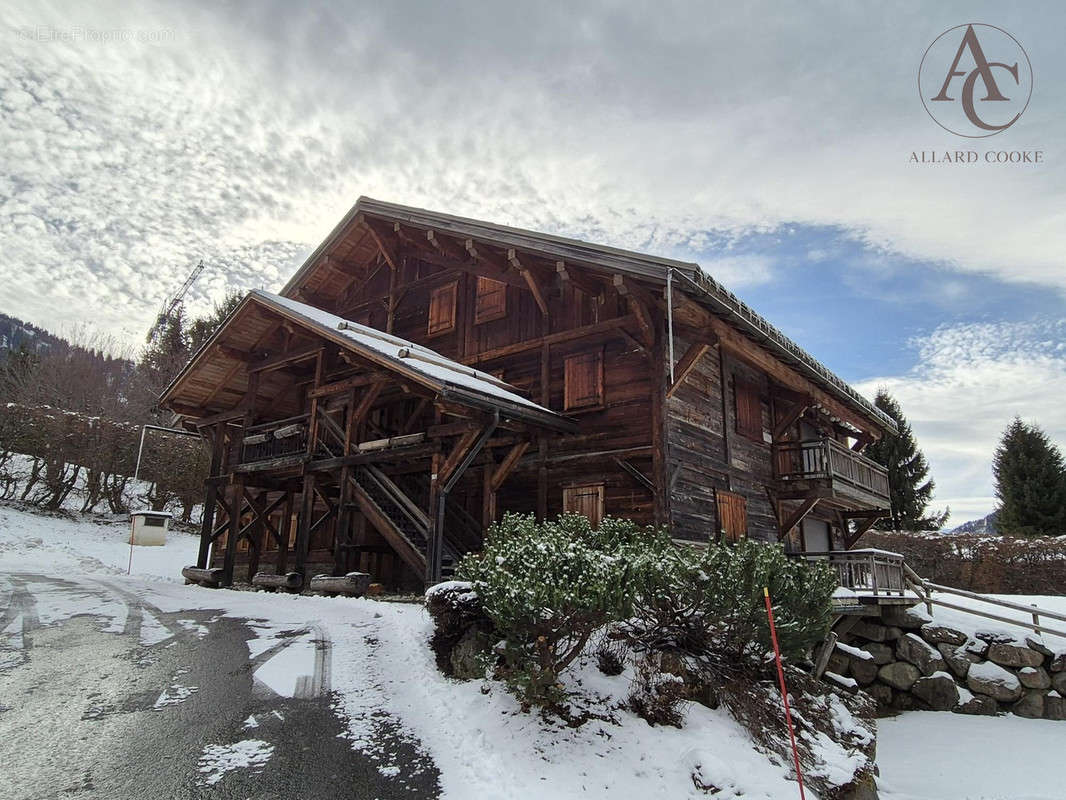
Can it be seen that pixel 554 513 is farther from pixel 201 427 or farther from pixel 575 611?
pixel 201 427

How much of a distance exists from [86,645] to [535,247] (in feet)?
34.8

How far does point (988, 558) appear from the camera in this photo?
22.6 meters

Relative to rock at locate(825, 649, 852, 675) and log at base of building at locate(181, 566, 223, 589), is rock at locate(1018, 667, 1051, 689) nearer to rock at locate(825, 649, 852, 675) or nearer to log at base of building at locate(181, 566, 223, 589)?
rock at locate(825, 649, 852, 675)

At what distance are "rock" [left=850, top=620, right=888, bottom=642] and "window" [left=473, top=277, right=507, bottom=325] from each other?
33.7ft

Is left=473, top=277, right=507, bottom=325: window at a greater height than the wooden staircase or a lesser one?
greater

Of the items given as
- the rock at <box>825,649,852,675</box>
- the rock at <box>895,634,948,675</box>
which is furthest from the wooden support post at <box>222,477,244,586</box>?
the rock at <box>895,634,948,675</box>

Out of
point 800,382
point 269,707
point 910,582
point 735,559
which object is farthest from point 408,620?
point 800,382

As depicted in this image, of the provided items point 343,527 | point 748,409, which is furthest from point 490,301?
point 748,409

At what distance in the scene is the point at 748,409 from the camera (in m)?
17.0

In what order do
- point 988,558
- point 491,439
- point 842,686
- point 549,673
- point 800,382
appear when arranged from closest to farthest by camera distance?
point 549,673 → point 842,686 → point 491,439 → point 800,382 → point 988,558

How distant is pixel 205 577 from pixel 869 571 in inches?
598

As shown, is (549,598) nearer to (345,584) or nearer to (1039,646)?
(345,584)

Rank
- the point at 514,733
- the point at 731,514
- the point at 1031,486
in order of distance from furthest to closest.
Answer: the point at 1031,486, the point at 731,514, the point at 514,733

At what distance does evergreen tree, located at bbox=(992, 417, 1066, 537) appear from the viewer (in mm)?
28734
